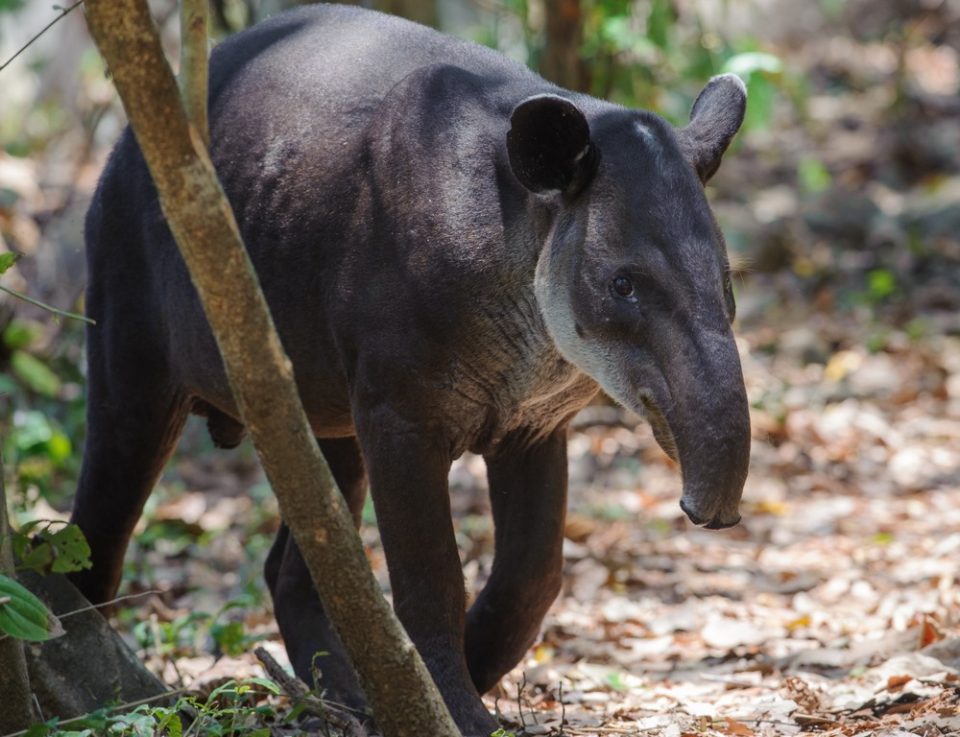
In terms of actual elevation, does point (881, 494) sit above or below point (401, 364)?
below

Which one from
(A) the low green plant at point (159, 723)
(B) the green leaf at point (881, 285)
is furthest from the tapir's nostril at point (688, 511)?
(B) the green leaf at point (881, 285)

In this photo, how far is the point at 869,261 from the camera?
12.6m

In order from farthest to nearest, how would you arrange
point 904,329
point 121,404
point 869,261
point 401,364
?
point 869,261, point 904,329, point 121,404, point 401,364

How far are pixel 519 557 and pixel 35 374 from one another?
496cm

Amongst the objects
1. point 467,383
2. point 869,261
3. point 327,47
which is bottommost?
point 869,261

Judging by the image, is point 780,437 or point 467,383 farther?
point 780,437

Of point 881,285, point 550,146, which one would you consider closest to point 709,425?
point 550,146

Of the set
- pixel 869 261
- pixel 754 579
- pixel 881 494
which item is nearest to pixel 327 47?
pixel 754 579

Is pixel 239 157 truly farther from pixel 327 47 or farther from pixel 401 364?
pixel 401 364

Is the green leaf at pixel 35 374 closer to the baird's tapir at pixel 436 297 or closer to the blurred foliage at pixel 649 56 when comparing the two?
the blurred foliage at pixel 649 56

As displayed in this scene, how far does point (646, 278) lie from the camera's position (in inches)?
148

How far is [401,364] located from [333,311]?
330 millimetres

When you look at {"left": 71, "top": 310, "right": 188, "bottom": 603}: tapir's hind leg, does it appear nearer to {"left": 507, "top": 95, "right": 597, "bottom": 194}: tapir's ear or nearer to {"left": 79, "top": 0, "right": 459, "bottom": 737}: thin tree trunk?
{"left": 507, "top": 95, "right": 597, "bottom": 194}: tapir's ear

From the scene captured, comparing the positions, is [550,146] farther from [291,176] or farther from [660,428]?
[291,176]
